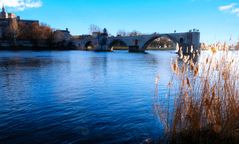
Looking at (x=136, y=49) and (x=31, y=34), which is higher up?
(x=31, y=34)

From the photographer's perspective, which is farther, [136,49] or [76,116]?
[136,49]

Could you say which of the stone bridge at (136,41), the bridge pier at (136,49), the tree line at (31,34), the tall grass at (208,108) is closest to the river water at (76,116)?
the tall grass at (208,108)

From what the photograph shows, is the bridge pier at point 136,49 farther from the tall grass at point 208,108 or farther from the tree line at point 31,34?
the tall grass at point 208,108

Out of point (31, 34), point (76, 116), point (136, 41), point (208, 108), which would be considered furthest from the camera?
point (31, 34)

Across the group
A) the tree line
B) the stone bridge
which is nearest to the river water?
the stone bridge

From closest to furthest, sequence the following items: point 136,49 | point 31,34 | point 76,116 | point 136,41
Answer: point 76,116 < point 136,49 < point 136,41 < point 31,34

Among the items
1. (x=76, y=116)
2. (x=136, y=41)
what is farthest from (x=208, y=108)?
(x=136, y=41)

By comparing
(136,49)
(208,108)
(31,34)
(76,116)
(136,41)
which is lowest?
(76,116)

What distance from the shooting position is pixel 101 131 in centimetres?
776

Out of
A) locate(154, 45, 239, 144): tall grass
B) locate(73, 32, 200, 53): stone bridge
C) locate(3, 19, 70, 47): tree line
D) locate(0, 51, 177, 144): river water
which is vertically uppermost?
locate(3, 19, 70, 47): tree line

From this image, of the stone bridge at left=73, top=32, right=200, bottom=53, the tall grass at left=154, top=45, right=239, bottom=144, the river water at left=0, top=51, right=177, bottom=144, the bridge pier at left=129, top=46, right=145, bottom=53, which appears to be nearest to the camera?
the tall grass at left=154, top=45, right=239, bottom=144

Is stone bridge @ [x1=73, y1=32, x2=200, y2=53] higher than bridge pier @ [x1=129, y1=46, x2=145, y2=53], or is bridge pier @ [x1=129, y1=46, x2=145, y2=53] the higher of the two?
stone bridge @ [x1=73, y1=32, x2=200, y2=53]

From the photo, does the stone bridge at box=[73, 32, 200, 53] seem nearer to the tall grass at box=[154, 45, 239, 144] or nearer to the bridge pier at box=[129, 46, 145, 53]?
the bridge pier at box=[129, 46, 145, 53]

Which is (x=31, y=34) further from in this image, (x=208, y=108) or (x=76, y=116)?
(x=208, y=108)
